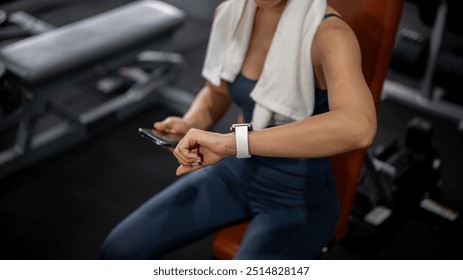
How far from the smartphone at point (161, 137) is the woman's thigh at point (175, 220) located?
16 cm

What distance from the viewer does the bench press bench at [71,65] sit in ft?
7.46

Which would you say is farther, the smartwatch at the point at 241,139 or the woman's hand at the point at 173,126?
the woman's hand at the point at 173,126

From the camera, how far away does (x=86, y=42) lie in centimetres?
239

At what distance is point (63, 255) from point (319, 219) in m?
0.99

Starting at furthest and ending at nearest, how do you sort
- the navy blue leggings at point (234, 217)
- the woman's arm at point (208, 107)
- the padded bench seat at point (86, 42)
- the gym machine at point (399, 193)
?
the padded bench seat at point (86, 42) → the gym machine at point (399, 193) → the woman's arm at point (208, 107) → the navy blue leggings at point (234, 217)

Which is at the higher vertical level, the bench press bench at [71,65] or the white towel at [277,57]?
the white towel at [277,57]

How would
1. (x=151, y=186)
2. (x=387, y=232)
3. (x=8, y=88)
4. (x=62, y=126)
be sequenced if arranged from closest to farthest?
(x=387, y=232) < (x=8, y=88) < (x=151, y=186) < (x=62, y=126)

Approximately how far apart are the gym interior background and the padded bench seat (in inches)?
3.7

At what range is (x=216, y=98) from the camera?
1.56 m

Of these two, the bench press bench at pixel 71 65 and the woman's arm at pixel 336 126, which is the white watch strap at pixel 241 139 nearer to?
the woman's arm at pixel 336 126

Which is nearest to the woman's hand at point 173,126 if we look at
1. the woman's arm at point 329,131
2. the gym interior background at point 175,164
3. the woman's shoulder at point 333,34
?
the woman's arm at point 329,131

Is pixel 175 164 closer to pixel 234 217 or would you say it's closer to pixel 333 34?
pixel 234 217

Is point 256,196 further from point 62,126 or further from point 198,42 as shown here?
point 198,42
